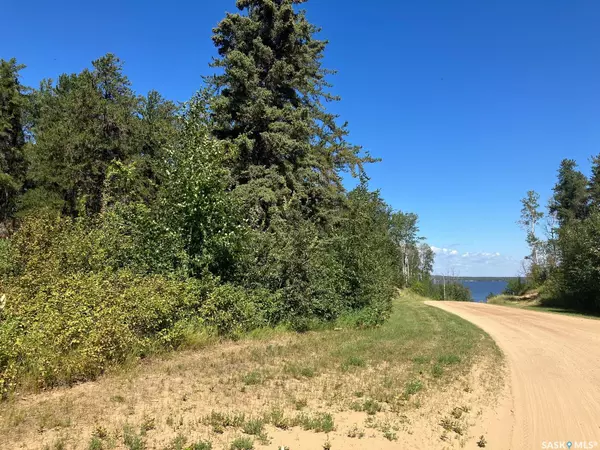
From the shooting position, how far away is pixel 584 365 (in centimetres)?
888

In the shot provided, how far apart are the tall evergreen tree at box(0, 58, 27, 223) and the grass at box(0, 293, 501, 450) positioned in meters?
29.0

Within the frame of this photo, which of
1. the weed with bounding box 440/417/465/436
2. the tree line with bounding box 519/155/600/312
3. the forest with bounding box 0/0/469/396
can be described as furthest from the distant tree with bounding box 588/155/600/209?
the weed with bounding box 440/417/465/436

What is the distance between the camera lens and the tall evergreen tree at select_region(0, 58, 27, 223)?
30.7 meters

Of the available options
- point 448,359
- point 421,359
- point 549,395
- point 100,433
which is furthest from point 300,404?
point 448,359

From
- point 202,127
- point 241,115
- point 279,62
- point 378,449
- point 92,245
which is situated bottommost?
point 378,449

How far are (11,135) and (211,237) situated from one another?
101 feet

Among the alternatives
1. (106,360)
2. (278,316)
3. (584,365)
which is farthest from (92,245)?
(584,365)

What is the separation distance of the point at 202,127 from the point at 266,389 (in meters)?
8.52

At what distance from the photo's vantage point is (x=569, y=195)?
180ft

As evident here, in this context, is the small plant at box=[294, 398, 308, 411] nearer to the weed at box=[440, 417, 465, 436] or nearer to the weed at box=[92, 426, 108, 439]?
the weed at box=[440, 417, 465, 436]

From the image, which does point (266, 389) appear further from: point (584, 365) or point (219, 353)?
point (584, 365)

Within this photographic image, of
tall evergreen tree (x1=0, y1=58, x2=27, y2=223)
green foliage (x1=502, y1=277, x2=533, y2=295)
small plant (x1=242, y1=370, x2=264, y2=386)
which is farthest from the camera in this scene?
green foliage (x1=502, y1=277, x2=533, y2=295)

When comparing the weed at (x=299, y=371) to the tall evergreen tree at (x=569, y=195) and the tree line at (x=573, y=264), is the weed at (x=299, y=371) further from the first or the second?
the tall evergreen tree at (x=569, y=195)

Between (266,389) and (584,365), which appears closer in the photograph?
(266,389)
